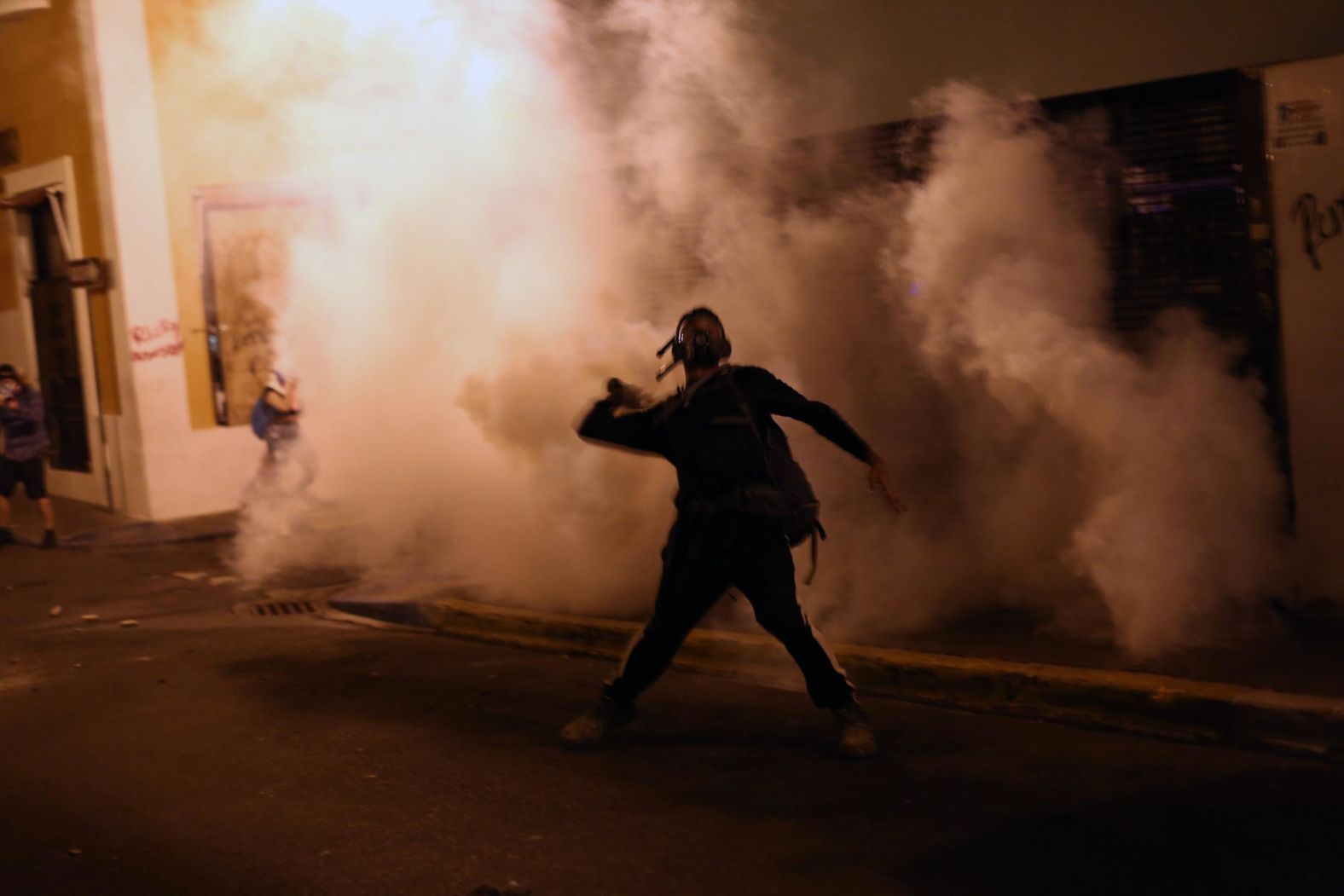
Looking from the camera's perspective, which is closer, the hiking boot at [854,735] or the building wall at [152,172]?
the hiking boot at [854,735]

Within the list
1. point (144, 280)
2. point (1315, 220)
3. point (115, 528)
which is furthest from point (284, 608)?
point (1315, 220)

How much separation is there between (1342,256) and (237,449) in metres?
9.66

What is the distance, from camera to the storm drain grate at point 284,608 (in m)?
8.10

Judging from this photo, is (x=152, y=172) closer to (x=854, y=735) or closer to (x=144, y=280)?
(x=144, y=280)

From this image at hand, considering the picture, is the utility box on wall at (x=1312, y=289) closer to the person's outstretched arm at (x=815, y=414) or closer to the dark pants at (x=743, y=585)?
the person's outstretched arm at (x=815, y=414)

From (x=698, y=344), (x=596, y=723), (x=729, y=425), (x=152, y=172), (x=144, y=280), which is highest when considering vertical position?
(x=152, y=172)

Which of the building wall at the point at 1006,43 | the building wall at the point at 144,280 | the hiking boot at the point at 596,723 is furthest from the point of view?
the building wall at the point at 144,280

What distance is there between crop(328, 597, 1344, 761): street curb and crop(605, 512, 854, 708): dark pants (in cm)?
83

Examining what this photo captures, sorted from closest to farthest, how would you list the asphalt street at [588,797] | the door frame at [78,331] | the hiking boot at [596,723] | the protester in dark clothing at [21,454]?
the asphalt street at [588,797], the hiking boot at [596,723], the protester in dark clothing at [21,454], the door frame at [78,331]

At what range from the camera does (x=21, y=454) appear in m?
11.0

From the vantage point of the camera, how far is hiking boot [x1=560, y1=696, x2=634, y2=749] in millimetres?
4941

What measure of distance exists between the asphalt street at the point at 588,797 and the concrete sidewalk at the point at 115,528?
193 inches

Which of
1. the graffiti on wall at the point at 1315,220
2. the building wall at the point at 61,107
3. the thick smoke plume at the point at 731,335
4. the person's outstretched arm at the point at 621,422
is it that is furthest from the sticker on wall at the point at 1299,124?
the building wall at the point at 61,107

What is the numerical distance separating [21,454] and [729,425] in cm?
854
